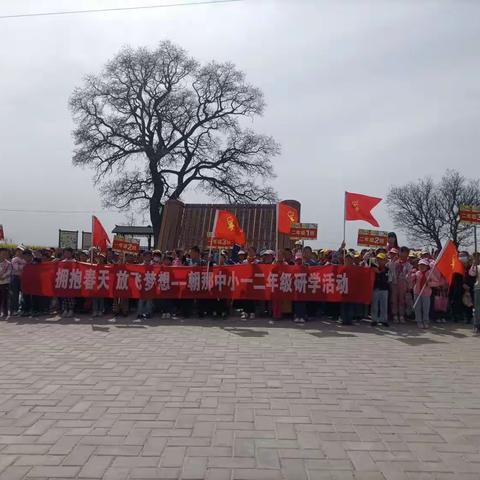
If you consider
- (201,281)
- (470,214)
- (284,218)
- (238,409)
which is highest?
(470,214)

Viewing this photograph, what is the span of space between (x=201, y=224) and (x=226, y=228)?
742 cm

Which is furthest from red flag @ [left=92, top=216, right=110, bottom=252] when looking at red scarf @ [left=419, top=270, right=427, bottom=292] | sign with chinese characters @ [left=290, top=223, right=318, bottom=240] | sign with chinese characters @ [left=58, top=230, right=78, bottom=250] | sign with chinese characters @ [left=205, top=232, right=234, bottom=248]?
sign with chinese characters @ [left=58, top=230, right=78, bottom=250]

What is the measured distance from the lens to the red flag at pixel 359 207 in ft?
43.4

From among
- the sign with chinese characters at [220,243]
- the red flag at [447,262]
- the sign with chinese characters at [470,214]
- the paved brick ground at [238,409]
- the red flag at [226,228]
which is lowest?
the paved brick ground at [238,409]

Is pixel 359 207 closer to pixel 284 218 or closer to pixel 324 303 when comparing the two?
pixel 284 218

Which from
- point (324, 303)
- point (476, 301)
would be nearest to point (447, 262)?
point (476, 301)

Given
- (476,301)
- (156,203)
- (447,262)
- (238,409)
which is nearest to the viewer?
(238,409)

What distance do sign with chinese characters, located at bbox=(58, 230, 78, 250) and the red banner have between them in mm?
11271

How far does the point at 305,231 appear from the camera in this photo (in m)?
14.2

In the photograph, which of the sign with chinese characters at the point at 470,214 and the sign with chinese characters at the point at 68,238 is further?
the sign with chinese characters at the point at 68,238

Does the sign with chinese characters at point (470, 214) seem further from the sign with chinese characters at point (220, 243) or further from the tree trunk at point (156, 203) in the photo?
the tree trunk at point (156, 203)

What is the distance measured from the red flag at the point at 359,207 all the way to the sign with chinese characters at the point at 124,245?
5.58m

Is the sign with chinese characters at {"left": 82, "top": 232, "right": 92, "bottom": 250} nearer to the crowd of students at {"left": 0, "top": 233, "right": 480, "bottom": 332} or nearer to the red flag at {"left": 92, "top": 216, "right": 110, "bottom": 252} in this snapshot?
the crowd of students at {"left": 0, "top": 233, "right": 480, "bottom": 332}

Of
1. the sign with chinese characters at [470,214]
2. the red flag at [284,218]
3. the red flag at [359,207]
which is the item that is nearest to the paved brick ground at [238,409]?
the sign with chinese characters at [470,214]
